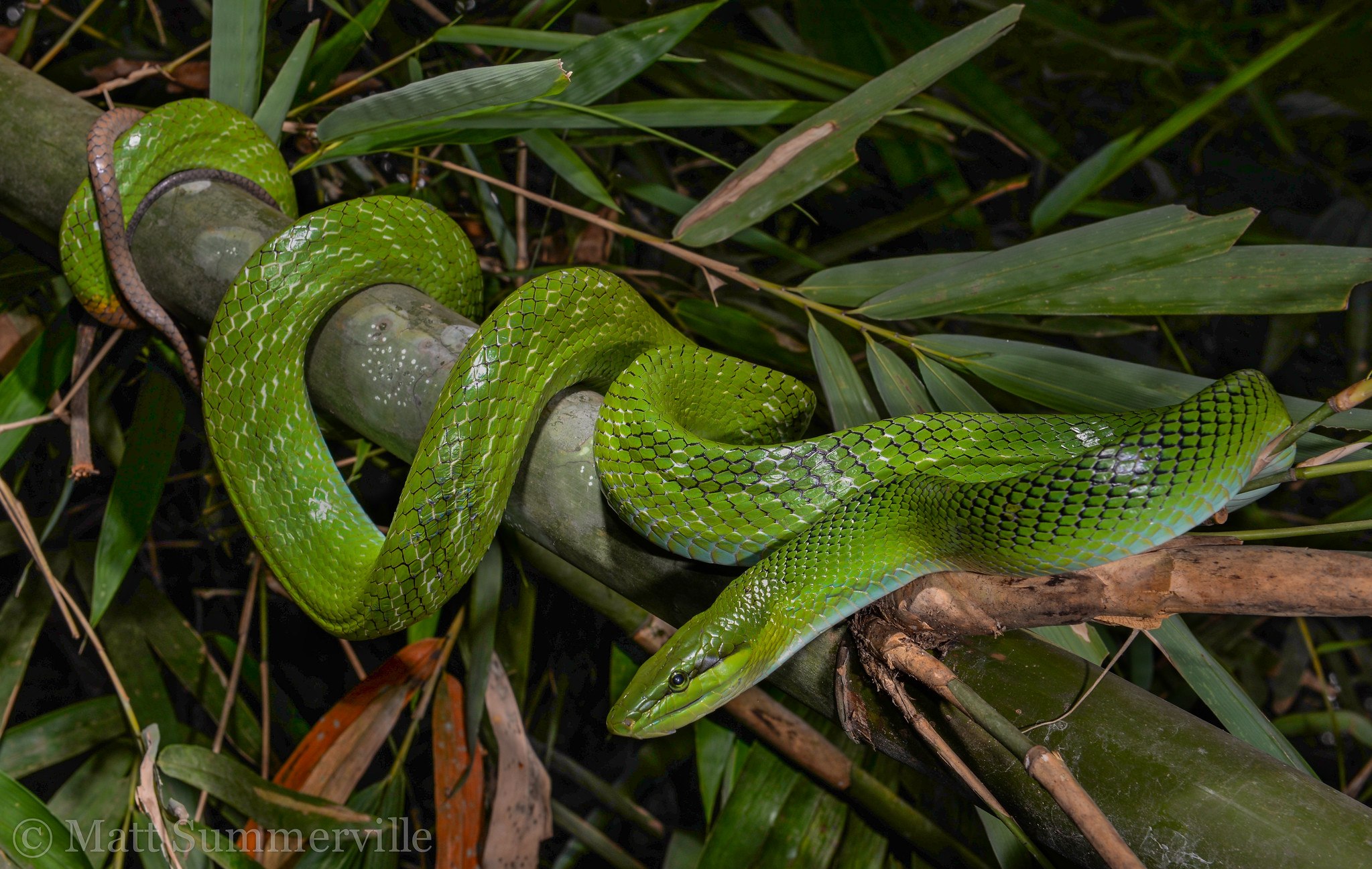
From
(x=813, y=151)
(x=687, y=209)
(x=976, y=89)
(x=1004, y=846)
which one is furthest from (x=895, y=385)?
(x=976, y=89)

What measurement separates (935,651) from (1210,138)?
9.04 feet

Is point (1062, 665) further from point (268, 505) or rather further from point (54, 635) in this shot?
point (54, 635)

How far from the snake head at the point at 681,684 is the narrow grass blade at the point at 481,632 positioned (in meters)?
0.68

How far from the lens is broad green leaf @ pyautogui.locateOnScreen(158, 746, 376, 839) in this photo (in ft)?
4.88

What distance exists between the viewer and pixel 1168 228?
1146 mm

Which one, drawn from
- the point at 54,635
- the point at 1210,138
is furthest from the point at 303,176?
the point at 1210,138

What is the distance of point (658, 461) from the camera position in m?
1.04

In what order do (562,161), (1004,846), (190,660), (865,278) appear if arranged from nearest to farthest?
(1004,846) → (865,278) → (562,161) → (190,660)

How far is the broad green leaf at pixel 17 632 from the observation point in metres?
1.80

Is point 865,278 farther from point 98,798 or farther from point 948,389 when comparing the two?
point 98,798

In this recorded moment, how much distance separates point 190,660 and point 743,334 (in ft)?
5.46

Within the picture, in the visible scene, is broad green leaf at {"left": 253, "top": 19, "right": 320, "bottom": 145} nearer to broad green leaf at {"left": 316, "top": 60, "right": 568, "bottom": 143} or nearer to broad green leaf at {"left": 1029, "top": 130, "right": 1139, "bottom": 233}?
broad green leaf at {"left": 316, "top": 60, "right": 568, "bottom": 143}

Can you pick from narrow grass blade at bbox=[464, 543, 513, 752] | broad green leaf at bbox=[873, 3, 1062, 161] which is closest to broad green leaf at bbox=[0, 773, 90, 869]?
narrow grass blade at bbox=[464, 543, 513, 752]

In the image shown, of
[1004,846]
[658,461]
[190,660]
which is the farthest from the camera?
[190,660]
